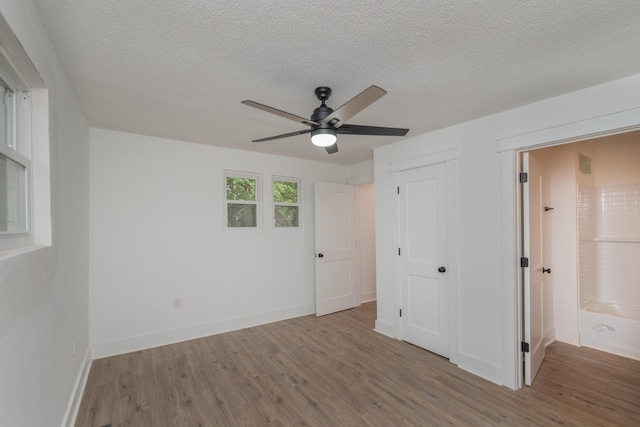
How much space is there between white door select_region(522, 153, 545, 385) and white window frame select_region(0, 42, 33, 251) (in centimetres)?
346

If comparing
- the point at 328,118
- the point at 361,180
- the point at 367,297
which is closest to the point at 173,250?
the point at 328,118

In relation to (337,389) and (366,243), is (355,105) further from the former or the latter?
(366,243)

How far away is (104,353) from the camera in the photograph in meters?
3.12

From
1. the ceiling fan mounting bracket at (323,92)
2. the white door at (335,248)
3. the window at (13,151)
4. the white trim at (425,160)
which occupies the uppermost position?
the ceiling fan mounting bracket at (323,92)

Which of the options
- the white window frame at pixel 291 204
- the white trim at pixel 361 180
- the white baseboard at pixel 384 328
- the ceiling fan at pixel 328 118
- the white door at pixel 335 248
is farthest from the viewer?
the white trim at pixel 361 180

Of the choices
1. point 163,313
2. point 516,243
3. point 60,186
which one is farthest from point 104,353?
point 516,243

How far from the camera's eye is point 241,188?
413cm

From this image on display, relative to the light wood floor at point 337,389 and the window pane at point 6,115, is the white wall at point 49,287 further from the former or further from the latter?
the light wood floor at point 337,389

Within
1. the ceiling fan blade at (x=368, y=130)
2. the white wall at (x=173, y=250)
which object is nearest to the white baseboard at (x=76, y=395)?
the white wall at (x=173, y=250)

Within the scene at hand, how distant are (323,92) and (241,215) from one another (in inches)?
97.1

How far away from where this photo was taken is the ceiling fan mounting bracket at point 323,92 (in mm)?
2125

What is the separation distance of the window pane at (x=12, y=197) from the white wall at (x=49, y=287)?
0.36 ft

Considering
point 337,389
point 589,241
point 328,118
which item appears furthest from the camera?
point 589,241

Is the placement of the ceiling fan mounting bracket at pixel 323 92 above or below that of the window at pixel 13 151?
above
